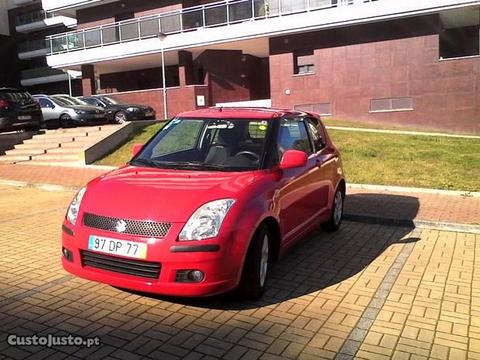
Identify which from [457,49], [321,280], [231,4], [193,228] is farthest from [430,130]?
[193,228]

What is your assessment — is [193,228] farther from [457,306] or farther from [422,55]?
[422,55]

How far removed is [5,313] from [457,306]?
148 inches

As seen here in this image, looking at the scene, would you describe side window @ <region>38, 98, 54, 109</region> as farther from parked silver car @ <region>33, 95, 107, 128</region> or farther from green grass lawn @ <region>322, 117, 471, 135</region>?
green grass lawn @ <region>322, 117, 471, 135</region>

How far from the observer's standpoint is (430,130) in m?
21.0

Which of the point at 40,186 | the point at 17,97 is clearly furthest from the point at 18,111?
the point at 40,186

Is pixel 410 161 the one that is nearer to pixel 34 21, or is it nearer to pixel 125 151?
pixel 125 151

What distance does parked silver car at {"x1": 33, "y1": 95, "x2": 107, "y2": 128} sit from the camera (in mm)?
19922

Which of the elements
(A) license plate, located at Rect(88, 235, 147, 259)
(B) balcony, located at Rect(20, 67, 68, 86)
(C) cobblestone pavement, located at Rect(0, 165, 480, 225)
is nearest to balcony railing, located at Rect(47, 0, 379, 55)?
(C) cobblestone pavement, located at Rect(0, 165, 480, 225)

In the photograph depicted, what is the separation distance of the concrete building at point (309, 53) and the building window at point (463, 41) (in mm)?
55

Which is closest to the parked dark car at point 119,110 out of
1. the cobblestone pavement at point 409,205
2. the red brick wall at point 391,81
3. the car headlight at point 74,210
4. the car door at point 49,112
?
the car door at point 49,112

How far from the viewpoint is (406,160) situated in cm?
1205

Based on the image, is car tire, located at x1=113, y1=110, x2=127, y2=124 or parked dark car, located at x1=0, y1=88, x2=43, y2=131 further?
car tire, located at x1=113, y1=110, x2=127, y2=124

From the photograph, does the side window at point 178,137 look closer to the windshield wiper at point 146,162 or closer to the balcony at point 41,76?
the windshield wiper at point 146,162

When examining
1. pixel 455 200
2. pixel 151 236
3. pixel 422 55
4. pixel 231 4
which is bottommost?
pixel 455 200
